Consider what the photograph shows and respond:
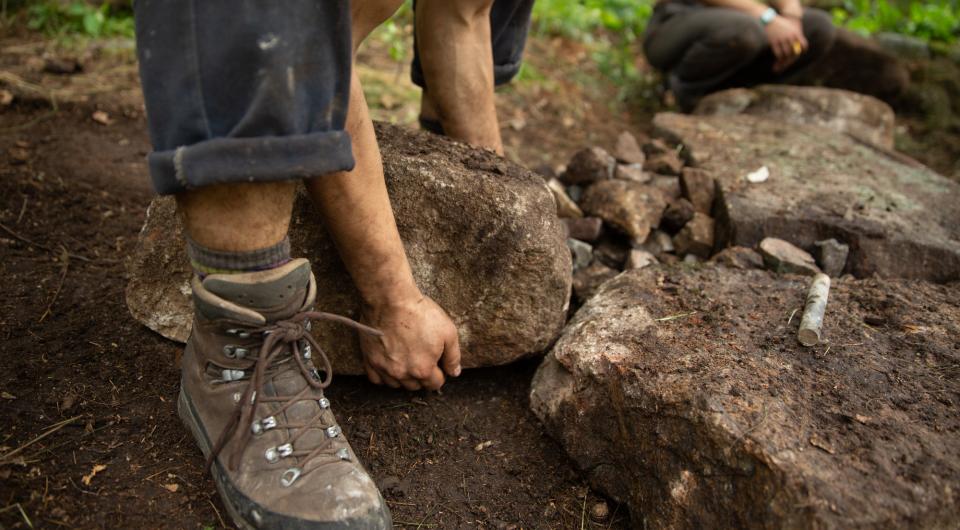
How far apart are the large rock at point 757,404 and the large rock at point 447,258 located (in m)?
0.17

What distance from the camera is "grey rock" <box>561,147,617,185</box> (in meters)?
2.77

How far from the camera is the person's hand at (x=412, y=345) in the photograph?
161 centimetres

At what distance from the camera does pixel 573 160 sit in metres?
2.86

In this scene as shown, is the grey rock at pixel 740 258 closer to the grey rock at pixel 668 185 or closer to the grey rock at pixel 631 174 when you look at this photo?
the grey rock at pixel 668 185

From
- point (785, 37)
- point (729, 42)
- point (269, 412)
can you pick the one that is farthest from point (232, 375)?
point (785, 37)

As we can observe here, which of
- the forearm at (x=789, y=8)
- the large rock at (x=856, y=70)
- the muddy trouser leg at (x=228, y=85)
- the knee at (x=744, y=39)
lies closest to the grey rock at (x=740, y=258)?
the muddy trouser leg at (x=228, y=85)

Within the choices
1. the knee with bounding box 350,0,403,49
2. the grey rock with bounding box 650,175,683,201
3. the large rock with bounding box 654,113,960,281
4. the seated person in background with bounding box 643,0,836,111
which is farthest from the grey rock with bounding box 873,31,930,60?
the knee with bounding box 350,0,403,49

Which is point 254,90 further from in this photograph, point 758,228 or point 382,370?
point 758,228

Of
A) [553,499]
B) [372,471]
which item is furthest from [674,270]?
[372,471]

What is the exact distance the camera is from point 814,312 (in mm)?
1687

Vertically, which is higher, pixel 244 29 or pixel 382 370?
pixel 244 29

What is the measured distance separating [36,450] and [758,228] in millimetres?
2200

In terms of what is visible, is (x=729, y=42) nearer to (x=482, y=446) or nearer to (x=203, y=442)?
(x=482, y=446)

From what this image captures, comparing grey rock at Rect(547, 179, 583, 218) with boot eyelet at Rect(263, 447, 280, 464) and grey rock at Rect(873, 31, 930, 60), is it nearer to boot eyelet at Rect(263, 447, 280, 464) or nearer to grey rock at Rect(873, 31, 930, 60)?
boot eyelet at Rect(263, 447, 280, 464)
